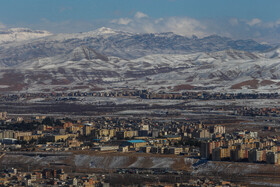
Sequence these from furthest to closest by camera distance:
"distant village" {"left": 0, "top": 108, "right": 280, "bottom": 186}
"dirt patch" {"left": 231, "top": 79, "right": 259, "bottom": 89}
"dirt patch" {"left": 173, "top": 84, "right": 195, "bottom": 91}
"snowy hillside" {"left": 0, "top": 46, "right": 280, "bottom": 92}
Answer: "snowy hillside" {"left": 0, "top": 46, "right": 280, "bottom": 92} < "dirt patch" {"left": 173, "top": 84, "right": 195, "bottom": 91} < "dirt patch" {"left": 231, "top": 79, "right": 259, "bottom": 89} < "distant village" {"left": 0, "top": 108, "right": 280, "bottom": 186}

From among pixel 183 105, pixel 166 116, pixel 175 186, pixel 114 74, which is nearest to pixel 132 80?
pixel 114 74

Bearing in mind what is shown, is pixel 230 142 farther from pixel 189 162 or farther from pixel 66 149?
pixel 66 149

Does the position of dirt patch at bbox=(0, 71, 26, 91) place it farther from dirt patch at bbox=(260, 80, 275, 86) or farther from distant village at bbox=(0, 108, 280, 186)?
distant village at bbox=(0, 108, 280, 186)

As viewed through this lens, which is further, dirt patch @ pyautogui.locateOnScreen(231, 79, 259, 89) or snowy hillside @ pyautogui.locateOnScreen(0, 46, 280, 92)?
snowy hillside @ pyautogui.locateOnScreen(0, 46, 280, 92)

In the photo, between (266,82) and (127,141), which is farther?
(266,82)

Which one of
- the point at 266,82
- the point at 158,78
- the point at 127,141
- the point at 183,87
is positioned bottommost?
the point at 127,141

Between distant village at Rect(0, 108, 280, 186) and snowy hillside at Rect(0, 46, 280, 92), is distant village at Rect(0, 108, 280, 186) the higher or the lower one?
the lower one

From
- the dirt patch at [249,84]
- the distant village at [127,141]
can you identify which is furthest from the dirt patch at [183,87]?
the distant village at [127,141]

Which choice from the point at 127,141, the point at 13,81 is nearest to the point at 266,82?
the point at 13,81

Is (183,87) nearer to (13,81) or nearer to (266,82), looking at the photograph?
(266,82)

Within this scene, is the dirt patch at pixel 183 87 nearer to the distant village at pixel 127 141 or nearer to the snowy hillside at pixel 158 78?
the snowy hillside at pixel 158 78

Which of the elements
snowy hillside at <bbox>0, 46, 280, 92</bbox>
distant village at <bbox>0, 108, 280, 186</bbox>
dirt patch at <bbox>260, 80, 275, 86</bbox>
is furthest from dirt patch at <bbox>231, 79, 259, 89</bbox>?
distant village at <bbox>0, 108, 280, 186</bbox>

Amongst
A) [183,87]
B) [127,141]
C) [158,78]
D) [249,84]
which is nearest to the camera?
[127,141]
